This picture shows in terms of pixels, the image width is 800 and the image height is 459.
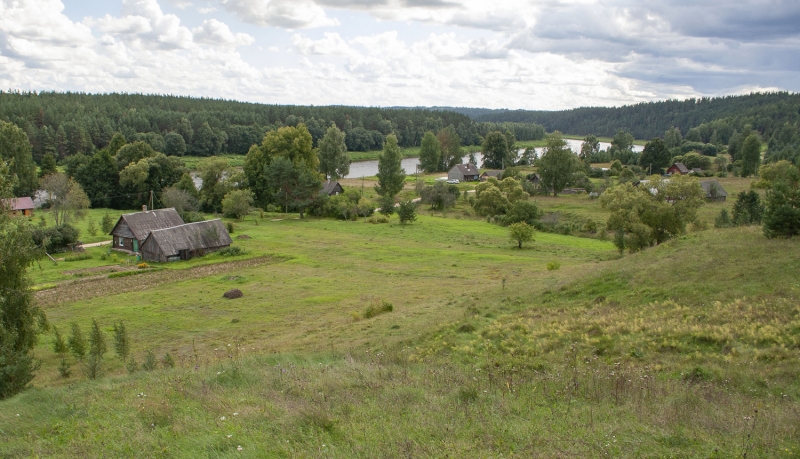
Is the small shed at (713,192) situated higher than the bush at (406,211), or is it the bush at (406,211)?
the small shed at (713,192)

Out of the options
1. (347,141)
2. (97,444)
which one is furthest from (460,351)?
(347,141)

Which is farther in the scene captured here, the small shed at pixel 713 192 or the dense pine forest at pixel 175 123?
the dense pine forest at pixel 175 123

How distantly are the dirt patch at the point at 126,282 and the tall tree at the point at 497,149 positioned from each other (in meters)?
80.1

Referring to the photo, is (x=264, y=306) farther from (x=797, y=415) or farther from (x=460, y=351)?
(x=797, y=415)

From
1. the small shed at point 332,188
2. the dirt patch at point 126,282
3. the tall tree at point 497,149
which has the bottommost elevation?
the dirt patch at point 126,282

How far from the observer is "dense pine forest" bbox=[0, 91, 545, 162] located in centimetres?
9462

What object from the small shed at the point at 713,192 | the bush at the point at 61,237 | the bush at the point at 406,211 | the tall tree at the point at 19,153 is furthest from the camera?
the small shed at the point at 713,192

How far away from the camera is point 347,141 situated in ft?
454

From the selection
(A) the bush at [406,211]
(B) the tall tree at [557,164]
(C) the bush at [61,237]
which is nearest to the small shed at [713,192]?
(B) the tall tree at [557,164]

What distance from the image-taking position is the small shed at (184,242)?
3869 cm

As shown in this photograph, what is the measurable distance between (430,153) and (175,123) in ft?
181

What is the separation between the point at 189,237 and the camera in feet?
132

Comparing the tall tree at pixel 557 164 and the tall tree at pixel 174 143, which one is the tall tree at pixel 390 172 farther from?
the tall tree at pixel 174 143

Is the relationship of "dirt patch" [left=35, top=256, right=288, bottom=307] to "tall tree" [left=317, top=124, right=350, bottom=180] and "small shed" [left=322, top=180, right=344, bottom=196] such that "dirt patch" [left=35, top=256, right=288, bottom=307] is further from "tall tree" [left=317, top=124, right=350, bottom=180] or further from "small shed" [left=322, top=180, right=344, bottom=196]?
"tall tree" [left=317, top=124, right=350, bottom=180]
